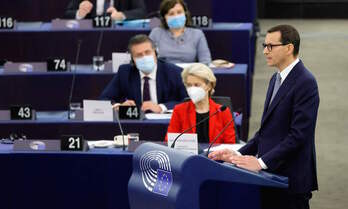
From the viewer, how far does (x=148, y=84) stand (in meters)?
6.75

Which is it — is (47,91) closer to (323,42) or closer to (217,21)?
(217,21)

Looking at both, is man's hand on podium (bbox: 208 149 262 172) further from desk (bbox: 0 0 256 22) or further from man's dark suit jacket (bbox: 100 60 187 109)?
desk (bbox: 0 0 256 22)

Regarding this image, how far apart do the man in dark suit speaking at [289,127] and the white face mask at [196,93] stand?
135 centimetres

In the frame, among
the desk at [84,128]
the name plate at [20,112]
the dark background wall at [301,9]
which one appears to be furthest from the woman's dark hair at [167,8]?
the dark background wall at [301,9]

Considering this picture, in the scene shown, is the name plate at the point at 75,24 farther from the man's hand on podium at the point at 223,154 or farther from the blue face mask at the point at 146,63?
the man's hand on podium at the point at 223,154

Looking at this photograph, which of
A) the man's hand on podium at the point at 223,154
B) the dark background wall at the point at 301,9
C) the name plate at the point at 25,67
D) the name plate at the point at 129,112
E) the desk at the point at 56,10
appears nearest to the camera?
the man's hand on podium at the point at 223,154

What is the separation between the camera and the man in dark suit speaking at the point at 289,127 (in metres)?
4.07

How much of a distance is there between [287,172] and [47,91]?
12.5ft

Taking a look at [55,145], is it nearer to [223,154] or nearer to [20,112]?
[20,112]

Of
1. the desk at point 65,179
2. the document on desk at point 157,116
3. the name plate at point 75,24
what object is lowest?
the desk at point 65,179

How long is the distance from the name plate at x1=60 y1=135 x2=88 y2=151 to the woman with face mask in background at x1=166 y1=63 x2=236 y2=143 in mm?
571

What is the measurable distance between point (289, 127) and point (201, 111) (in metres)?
1.54

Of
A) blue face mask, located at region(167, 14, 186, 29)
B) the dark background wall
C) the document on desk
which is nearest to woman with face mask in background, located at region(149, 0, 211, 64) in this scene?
blue face mask, located at region(167, 14, 186, 29)

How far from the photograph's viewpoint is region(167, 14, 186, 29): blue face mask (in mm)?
7586
